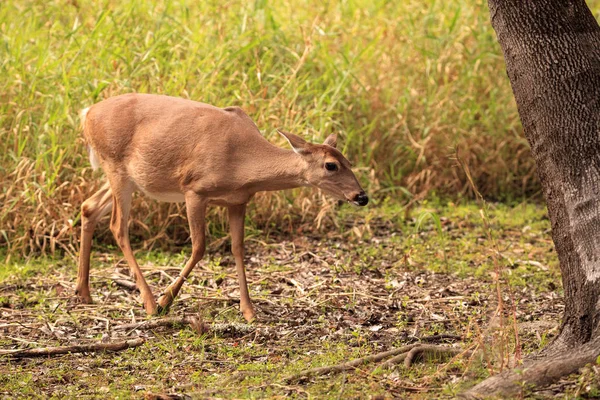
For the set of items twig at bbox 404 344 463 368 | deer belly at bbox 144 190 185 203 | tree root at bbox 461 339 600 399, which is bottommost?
twig at bbox 404 344 463 368

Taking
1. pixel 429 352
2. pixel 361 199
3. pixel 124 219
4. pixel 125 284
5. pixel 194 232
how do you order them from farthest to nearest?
1. pixel 125 284
2. pixel 124 219
3. pixel 194 232
4. pixel 361 199
5. pixel 429 352

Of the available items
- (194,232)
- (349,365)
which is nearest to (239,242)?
(194,232)

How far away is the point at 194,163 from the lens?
5930 millimetres

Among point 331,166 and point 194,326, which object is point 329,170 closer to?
point 331,166

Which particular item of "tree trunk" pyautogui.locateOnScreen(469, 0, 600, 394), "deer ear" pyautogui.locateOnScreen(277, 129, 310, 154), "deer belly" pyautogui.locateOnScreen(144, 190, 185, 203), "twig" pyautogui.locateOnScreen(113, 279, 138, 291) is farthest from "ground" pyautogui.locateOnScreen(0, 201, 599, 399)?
"deer ear" pyautogui.locateOnScreen(277, 129, 310, 154)

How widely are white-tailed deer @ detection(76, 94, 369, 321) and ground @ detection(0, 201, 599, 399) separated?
0.42m

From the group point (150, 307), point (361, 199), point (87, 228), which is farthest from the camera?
point (87, 228)

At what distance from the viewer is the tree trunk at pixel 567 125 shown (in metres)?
4.55

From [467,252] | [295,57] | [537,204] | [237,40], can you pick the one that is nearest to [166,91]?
[237,40]

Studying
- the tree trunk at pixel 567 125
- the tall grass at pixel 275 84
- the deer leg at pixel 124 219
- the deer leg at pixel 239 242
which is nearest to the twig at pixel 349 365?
the tree trunk at pixel 567 125

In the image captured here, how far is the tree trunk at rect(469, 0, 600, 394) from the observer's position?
4551 millimetres

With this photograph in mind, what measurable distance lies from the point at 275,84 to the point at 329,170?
3227 mm

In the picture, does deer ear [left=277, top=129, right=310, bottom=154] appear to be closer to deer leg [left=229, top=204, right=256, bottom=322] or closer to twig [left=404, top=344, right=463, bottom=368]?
deer leg [left=229, top=204, right=256, bottom=322]

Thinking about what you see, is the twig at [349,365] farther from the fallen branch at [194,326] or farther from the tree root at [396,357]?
the fallen branch at [194,326]
